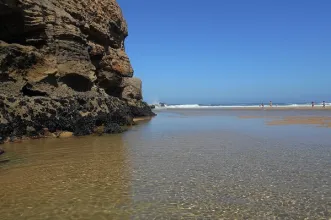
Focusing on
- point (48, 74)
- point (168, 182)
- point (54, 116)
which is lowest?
point (168, 182)

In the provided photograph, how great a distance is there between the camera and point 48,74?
16.3 meters

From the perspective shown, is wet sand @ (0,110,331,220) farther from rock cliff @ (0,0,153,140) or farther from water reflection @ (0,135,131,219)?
rock cliff @ (0,0,153,140)

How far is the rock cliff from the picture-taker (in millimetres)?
14594

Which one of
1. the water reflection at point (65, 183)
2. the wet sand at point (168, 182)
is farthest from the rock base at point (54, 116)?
the water reflection at point (65, 183)

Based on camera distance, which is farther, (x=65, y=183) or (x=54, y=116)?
(x=54, y=116)

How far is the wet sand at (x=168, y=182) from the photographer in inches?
206

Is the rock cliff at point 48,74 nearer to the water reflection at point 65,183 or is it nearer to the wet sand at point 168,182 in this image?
the wet sand at point 168,182

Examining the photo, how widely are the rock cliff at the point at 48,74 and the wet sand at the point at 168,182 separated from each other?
3236mm

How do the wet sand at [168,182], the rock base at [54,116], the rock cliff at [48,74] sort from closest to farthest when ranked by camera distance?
the wet sand at [168,182] → the rock base at [54,116] → the rock cliff at [48,74]

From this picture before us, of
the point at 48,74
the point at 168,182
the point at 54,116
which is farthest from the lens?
the point at 48,74

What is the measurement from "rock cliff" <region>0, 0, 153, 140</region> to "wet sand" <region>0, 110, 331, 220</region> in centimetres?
324

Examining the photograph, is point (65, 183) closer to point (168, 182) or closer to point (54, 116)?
point (168, 182)

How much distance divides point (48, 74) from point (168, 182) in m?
11.5

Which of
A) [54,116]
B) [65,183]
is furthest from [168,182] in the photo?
[54,116]
